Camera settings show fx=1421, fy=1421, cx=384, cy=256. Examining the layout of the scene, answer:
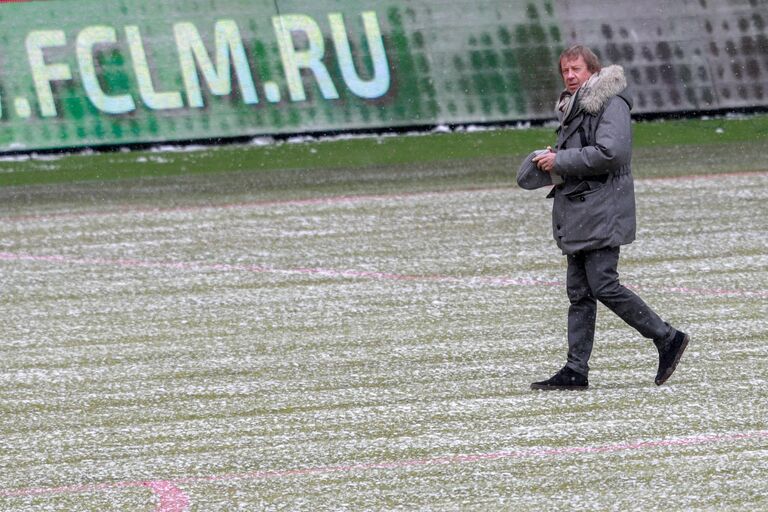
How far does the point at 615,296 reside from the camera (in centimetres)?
691

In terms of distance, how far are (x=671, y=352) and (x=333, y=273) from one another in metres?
4.00

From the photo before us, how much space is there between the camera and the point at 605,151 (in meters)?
6.65

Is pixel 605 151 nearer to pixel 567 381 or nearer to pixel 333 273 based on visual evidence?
pixel 567 381

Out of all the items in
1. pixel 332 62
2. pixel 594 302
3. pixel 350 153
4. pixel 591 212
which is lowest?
pixel 594 302

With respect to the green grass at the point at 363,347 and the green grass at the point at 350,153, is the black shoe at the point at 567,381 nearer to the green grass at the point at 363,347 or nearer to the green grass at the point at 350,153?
the green grass at the point at 363,347

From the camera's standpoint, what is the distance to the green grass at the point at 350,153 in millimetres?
15328

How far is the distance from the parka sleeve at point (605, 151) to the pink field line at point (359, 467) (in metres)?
1.30

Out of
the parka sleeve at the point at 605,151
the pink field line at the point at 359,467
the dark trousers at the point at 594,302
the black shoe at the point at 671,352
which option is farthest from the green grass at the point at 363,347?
the parka sleeve at the point at 605,151

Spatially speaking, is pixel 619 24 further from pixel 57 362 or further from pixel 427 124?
pixel 57 362

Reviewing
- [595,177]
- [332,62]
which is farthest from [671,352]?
[332,62]

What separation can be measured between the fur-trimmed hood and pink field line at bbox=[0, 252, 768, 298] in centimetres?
316

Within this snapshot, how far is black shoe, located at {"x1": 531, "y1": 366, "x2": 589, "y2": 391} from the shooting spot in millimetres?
7227

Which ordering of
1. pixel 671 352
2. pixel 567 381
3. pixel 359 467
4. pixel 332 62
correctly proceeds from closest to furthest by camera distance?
pixel 359 467 → pixel 671 352 → pixel 567 381 → pixel 332 62

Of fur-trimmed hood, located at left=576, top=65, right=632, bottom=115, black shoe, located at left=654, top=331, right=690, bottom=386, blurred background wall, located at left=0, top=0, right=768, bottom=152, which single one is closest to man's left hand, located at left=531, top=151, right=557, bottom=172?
fur-trimmed hood, located at left=576, top=65, right=632, bottom=115
